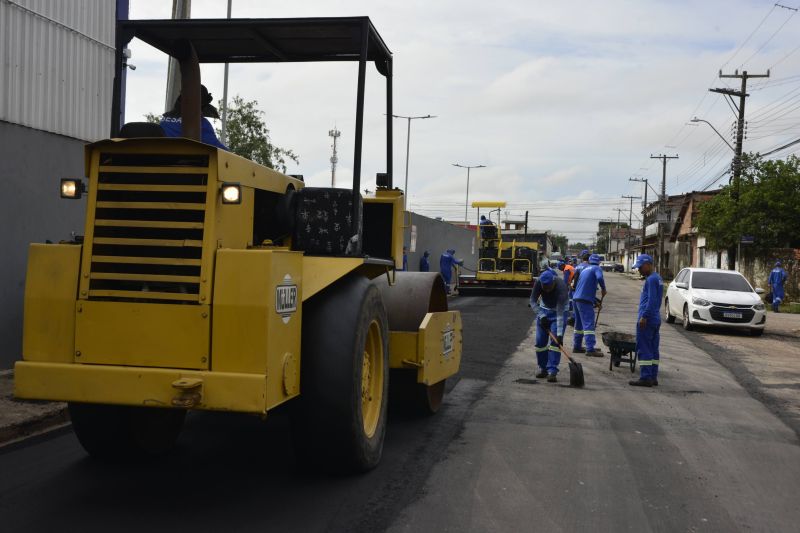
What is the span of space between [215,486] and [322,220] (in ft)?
6.34

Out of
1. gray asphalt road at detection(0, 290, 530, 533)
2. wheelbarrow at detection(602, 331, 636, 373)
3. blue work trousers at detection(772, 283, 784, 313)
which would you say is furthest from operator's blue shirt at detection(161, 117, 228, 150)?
blue work trousers at detection(772, 283, 784, 313)

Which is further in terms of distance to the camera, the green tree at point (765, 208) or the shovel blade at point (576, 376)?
the green tree at point (765, 208)

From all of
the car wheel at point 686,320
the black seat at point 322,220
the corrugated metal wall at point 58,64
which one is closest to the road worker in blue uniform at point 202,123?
the black seat at point 322,220

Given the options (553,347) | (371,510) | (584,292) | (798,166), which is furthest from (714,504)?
(798,166)

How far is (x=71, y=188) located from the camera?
5.17m

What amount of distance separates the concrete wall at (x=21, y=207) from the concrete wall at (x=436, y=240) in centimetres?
1910

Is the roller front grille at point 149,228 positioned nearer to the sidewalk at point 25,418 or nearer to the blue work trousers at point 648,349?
the sidewalk at point 25,418

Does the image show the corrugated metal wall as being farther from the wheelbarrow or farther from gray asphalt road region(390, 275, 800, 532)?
the wheelbarrow

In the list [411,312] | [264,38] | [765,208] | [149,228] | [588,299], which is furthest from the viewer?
[765,208]

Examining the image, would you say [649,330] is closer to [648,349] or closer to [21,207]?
[648,349]

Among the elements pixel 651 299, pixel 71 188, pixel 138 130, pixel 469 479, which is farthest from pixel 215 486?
pixel 651 299

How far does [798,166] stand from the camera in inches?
1419

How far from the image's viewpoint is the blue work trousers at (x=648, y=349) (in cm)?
1073

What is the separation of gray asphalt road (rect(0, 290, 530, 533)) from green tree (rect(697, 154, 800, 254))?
3220 centimetres
